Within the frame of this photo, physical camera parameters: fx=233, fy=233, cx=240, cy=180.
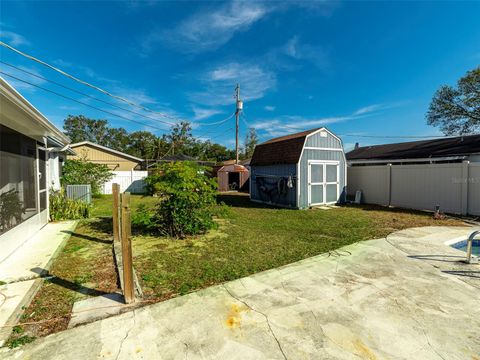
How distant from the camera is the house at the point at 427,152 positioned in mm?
12555

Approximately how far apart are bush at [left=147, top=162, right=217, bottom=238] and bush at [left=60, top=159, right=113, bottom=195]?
887 centimetres

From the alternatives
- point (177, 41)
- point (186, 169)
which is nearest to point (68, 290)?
point (186, 169)

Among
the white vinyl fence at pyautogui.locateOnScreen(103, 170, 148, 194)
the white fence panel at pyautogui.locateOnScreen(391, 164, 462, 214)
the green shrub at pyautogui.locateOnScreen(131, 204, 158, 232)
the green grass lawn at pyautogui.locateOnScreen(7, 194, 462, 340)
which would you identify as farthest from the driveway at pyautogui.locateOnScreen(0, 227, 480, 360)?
the white vinyl fence at pyautogui.locateOnScreen(103, 170, 148, 194)

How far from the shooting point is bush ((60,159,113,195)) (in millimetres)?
12038

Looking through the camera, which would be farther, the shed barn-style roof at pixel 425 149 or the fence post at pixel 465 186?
the shed barn-style roof at pixel 425 149

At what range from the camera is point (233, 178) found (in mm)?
19266

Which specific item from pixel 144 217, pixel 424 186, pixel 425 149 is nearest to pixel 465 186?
pixel 424 186

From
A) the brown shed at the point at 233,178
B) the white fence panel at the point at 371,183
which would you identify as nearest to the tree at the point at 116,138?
the brown shed at the point at 233,178

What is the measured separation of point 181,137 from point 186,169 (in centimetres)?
3917

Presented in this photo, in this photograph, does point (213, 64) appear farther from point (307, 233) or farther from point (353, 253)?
point (353, 253)

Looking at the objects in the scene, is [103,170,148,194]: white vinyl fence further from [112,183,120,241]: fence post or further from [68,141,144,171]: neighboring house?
[112,183,120,241]: fence post

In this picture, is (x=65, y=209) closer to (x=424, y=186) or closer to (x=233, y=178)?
(x=233, y=178)

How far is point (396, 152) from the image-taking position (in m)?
16.9

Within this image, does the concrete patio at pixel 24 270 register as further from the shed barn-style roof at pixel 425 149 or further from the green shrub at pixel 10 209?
the shed barn-style roof at pixel 425 149
